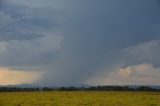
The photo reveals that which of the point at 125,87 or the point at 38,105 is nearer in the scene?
the point at 38,105

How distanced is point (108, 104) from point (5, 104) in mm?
11243

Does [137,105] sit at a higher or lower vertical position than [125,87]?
lower

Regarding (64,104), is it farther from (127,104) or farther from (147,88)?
(147,88)

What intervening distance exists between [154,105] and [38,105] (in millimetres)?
12514

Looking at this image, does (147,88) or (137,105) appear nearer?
(137,105)

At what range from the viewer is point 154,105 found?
1631 inches

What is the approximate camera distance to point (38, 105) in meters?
41.5

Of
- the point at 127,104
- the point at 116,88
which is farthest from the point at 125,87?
the point at 127,104

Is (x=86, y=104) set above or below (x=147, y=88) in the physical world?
below

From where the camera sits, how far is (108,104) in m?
41.8

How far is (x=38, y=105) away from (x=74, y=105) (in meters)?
3.89

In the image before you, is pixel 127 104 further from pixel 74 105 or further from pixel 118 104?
pixel 74 105

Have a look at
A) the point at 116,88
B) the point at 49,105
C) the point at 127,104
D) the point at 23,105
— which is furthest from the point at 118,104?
the point at 116,88

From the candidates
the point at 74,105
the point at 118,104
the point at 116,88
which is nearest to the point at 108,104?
the point at 118,104
